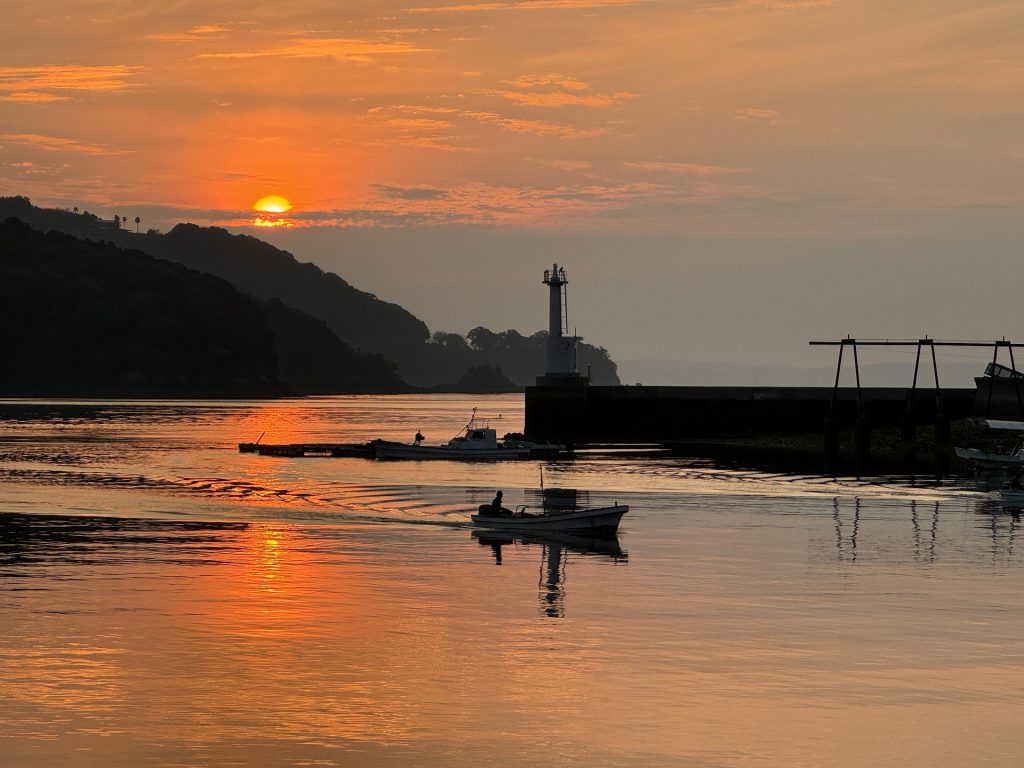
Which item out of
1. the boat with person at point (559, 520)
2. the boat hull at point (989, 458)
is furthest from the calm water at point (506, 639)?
the boat hull at point (989, 458)

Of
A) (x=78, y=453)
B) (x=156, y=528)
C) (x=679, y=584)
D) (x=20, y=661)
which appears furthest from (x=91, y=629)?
(x=78, y=453)

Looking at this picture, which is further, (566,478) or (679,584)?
(566,478)

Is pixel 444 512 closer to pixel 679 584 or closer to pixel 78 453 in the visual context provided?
pixel 679 584

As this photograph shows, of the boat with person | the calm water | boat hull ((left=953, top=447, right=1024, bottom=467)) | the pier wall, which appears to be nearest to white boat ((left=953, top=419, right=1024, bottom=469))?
boat hull ((left=953, top=447, right=1024, bottom=467))

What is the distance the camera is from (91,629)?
32.7 metres

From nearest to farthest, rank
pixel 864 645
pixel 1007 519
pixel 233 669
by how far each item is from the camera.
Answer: pixel 233 669, pixel 864 645, pixel 1007 519

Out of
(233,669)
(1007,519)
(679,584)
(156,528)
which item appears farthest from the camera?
(1007,519)

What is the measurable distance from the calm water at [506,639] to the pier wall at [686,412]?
6380cm

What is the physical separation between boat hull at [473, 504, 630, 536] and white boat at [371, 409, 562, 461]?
181 ft

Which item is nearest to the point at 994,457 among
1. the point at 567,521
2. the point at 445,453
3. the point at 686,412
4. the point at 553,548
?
the point at 445,453

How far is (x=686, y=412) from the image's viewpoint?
13388cm

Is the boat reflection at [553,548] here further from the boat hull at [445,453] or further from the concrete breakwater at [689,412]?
the concrete breakwater at [689,412]

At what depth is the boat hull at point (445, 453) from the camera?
11100 centimetres

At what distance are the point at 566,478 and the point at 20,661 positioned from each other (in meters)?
61.8
